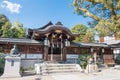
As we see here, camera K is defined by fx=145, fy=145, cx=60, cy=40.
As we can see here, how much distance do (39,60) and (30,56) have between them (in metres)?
1.18

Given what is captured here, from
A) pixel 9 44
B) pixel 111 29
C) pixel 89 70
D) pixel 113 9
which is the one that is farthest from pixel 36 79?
pixel 113 9

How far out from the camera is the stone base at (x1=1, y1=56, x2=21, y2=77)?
11.8 meters

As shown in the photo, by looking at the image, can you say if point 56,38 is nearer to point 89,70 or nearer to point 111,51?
point 89,70

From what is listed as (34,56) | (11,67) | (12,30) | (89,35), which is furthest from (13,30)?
(11,67)

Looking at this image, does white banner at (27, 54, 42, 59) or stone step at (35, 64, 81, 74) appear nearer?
stone step at (35, 64, 81, 74)

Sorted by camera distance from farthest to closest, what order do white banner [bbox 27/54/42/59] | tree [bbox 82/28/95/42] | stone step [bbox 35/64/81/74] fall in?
white banner [bbox 27/54/42/59] → tree [bbox 82/28/95/42] → stone step [bbox 35/64/81/74]

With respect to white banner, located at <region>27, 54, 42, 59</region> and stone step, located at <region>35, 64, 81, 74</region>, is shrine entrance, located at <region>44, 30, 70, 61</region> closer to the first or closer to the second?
white banner, located at <region>27, 54, 42, 59</region>

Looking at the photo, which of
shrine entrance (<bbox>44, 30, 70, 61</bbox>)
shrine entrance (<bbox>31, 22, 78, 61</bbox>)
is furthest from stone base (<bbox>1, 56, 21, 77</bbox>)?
shrine entrance (<bbox>44, 30, 70, 61</bbox>)

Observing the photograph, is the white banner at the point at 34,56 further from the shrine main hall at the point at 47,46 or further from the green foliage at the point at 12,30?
the green foliage at the point at 12,30

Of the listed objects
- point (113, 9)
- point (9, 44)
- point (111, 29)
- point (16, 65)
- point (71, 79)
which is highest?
point (113, 9)

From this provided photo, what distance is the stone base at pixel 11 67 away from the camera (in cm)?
1184

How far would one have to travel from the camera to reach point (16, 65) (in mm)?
12133

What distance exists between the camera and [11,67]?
11984mm

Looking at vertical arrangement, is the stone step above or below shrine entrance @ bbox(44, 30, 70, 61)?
below
